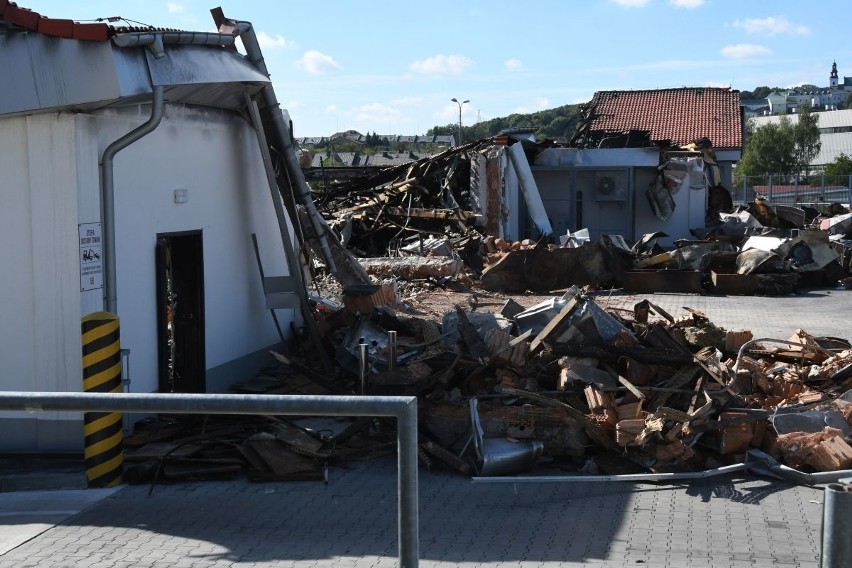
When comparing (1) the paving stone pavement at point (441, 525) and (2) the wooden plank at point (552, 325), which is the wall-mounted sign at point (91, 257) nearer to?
(1) the paving stone pavement at point (441, 525)

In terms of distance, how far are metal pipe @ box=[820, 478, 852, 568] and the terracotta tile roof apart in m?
46.1

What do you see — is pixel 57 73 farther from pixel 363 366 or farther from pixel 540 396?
pixel 540 396

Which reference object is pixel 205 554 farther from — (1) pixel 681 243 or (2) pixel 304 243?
(1) pixel 681 243

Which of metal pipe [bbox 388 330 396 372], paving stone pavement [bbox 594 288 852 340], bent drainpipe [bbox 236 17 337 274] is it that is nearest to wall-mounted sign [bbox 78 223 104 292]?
metal pipe [bbox 388 330 396 372]

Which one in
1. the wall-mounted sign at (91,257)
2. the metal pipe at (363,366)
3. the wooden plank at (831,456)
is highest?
the wall-mounted sign at (91,257)

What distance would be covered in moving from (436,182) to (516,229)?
2709mm

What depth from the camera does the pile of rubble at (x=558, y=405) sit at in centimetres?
891

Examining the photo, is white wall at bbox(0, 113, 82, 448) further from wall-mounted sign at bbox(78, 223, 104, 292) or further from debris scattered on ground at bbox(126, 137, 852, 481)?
debris scattered on ground at bbox(126, 137, 852, 481)

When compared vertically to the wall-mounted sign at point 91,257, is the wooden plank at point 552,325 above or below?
below

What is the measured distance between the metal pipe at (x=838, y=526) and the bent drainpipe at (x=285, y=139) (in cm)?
935

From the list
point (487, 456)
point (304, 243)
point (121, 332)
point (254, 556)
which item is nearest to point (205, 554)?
point (254, 556)

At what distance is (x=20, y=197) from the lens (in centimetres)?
923

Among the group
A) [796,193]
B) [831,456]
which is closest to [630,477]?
[831,456]

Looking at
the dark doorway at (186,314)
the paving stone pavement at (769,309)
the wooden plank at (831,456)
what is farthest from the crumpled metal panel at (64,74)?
the paving stone pavement at (769,309)
